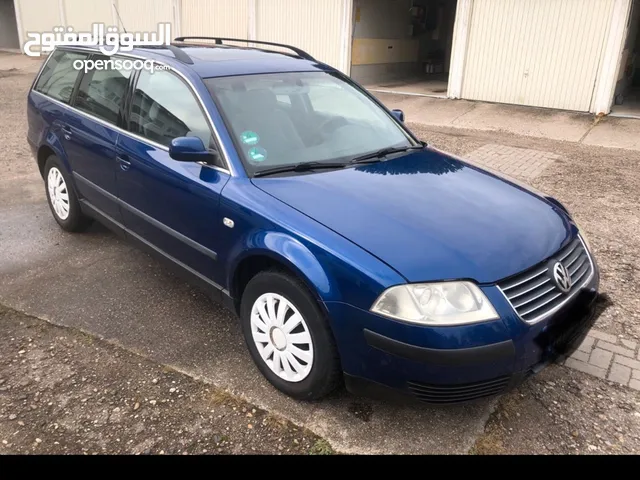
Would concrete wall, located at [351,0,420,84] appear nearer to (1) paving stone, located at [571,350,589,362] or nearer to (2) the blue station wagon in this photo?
(2) the blue station wagon

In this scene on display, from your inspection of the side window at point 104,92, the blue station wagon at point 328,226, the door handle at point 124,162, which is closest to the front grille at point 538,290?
the blue station wagon at point 328,226

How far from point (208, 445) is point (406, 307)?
44.5 inches

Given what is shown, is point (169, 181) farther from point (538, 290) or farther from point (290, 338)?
point (538, 290)

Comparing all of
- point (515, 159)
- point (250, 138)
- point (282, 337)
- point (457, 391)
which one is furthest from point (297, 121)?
point (515, 159)

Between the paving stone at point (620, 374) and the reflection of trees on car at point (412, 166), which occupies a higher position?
the reflection of trees on car at point (412, 166)

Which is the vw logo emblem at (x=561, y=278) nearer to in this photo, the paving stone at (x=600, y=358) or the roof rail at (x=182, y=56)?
the paving stone at (x=600, y=358)

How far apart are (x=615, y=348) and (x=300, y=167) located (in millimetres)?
2198

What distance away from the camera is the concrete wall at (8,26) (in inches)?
898

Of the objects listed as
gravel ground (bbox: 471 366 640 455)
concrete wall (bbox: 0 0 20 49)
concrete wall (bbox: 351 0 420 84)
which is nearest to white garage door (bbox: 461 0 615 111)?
concrete wall (bbox: 351 0 420 84)

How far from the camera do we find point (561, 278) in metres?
2.53

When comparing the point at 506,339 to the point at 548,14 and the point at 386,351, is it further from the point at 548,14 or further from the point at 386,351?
the point at 548,14

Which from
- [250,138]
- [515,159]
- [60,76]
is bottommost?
[515,159]

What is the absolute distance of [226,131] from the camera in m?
3.01

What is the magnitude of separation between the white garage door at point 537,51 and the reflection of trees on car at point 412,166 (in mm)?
8609
